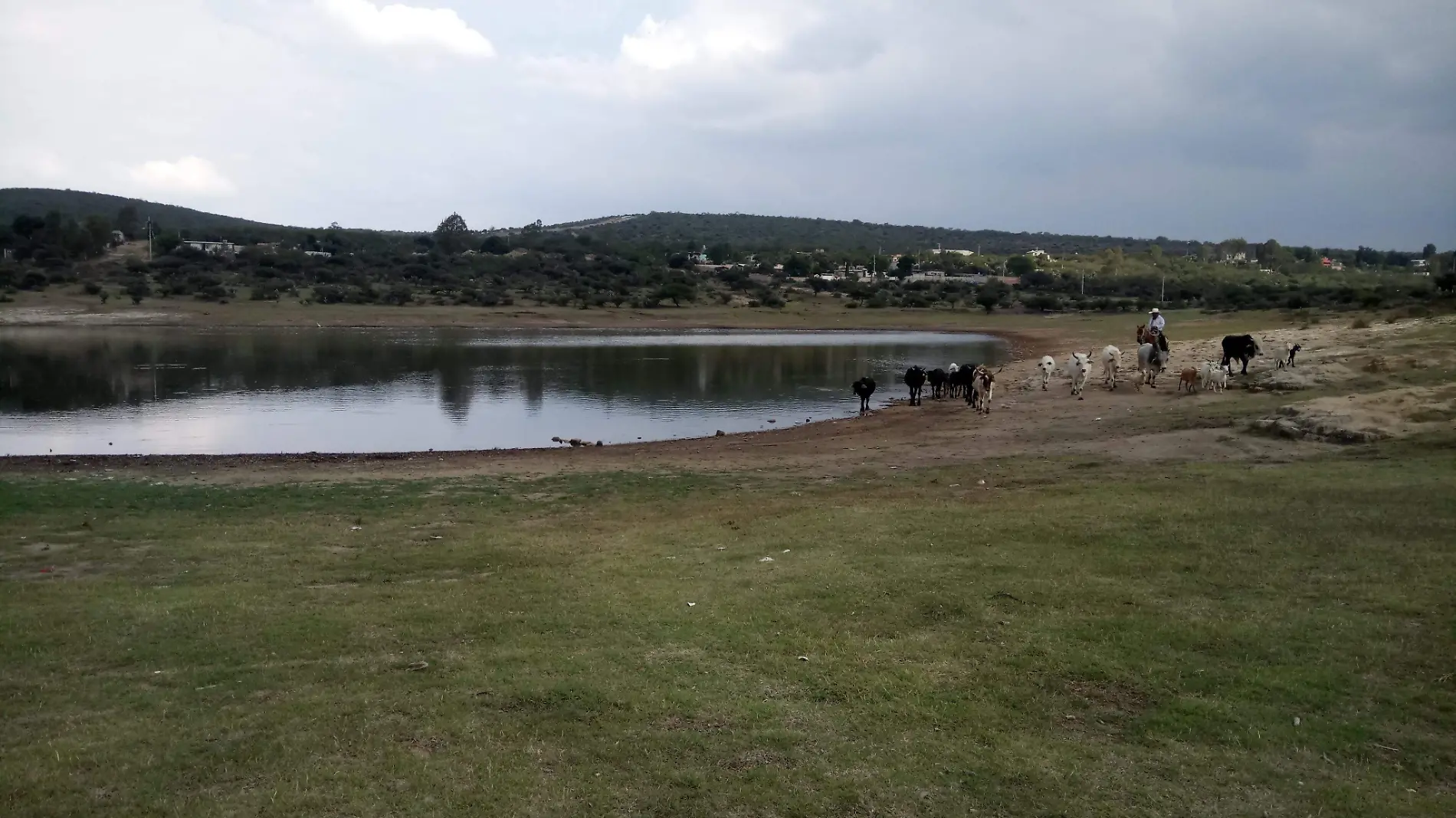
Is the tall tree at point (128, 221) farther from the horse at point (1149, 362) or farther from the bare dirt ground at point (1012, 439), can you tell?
the horse at point (1149, 362)

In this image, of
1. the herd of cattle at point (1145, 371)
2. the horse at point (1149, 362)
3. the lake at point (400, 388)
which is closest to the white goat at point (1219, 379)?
the herd of cattle at point (1145, 371)

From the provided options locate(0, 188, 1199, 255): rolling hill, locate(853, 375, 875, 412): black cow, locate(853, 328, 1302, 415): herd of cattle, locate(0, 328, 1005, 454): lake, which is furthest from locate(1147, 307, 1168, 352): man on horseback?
locate(0, 188, 1199, 255): rolling hill

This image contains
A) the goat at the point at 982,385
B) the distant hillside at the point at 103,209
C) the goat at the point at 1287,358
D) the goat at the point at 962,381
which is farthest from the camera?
the distant hillside at the point at 103,209

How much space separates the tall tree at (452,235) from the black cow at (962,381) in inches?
3212

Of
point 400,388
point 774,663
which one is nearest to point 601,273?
point 400,388

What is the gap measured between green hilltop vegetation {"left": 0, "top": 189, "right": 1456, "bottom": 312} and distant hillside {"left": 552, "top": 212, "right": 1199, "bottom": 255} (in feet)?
102

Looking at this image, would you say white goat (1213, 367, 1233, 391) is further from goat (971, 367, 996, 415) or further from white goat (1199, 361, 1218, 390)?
goat (971, 367, 996, 415)

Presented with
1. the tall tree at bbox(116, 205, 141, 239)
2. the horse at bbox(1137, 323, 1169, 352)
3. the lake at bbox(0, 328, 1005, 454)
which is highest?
the tall tree at bbox(116, 205, 141, 239)

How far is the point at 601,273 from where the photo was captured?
3573 inches

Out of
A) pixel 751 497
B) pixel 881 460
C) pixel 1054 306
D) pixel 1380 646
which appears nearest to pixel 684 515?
pixel 751 497

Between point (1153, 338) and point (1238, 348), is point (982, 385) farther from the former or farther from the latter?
point (1238, 348)

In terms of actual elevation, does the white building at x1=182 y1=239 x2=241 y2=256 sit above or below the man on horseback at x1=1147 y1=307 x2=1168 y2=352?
above

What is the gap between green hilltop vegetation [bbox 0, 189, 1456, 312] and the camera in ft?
235

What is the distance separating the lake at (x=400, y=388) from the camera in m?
24.4
